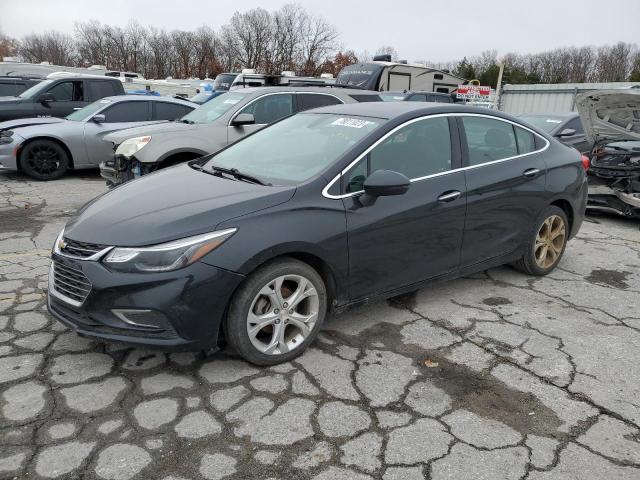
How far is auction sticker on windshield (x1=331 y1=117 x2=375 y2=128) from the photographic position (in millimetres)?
3873

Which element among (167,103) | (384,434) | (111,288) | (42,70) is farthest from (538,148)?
(42,70)

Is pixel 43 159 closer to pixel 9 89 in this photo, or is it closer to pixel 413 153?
pixel 9 89

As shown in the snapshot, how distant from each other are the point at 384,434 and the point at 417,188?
1.76 meters

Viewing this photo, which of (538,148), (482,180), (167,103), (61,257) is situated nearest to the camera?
(61,257)

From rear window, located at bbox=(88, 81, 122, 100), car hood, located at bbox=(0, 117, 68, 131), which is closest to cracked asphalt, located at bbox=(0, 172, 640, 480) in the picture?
car hood, located at bbox=(0, 117, 68, 131)

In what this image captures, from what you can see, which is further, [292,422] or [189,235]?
[189,235]

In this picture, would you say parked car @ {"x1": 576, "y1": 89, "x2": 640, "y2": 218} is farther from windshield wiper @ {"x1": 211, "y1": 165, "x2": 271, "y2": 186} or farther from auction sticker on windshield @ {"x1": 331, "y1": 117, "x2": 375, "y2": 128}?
windshield wiper @ {"x1": 211, "y1": 165, "x2": 271, "y2": 186}

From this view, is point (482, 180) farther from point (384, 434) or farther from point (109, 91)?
point (109, 91)

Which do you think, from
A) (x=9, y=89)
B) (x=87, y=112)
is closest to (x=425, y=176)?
(x=87, y=112)

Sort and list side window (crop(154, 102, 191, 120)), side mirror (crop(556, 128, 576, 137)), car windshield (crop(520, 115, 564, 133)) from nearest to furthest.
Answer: side mirror (crop(556, 128, 576, 137)) < car windshield (crop(520, 115, 564, 133)) < side window (crop(154, 102, 191, 120))

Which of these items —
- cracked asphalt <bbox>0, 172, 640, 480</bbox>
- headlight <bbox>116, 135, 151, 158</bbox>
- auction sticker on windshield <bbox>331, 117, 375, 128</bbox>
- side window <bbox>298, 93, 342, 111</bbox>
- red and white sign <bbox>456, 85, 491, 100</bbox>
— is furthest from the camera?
red and white sign <bbox>456, 85, 491, 100</bbox>

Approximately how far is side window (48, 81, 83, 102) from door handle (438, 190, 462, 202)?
10124 millimetres

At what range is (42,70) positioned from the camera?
2211cm

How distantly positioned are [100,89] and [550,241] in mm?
10218
